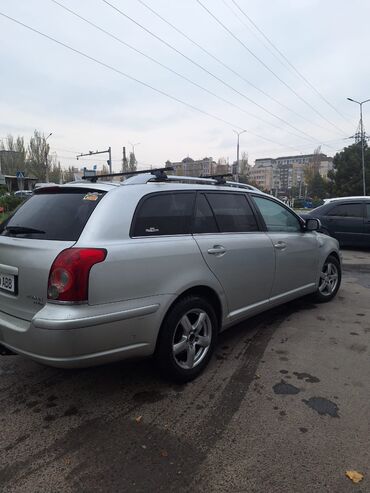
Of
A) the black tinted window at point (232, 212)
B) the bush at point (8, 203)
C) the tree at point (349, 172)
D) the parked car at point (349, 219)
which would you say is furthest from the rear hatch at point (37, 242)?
the tree at point (349, 172)

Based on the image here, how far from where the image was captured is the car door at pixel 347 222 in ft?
33.4

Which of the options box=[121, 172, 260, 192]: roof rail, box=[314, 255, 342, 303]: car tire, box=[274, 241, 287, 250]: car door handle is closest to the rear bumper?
box=[121, 172, 260, 192]: roof rail

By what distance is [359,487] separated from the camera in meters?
2.07

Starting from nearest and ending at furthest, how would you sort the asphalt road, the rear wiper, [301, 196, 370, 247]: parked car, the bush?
the asphalt road, the rear wiper, [301, 196, 370, 247]: parked car, the bush

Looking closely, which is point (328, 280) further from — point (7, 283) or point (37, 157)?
point (37, 157)

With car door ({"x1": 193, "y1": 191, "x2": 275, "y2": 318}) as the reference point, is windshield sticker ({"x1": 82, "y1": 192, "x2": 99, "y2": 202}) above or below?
above

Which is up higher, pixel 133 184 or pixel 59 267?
pixel 133 184

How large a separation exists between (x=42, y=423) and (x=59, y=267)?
3.57ft

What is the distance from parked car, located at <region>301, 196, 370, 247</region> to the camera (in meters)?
10.1

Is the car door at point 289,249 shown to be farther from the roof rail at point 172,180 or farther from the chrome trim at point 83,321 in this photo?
the chrome trim at point 83,321

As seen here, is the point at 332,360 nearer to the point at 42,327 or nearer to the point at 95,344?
the point at 95,344

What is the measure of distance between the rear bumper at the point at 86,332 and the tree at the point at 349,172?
41.9 m

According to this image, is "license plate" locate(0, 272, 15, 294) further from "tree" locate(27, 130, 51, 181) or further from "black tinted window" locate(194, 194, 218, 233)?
"tree" locate(27, 130, 51, 181)

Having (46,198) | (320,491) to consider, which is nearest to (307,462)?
(320,491)
